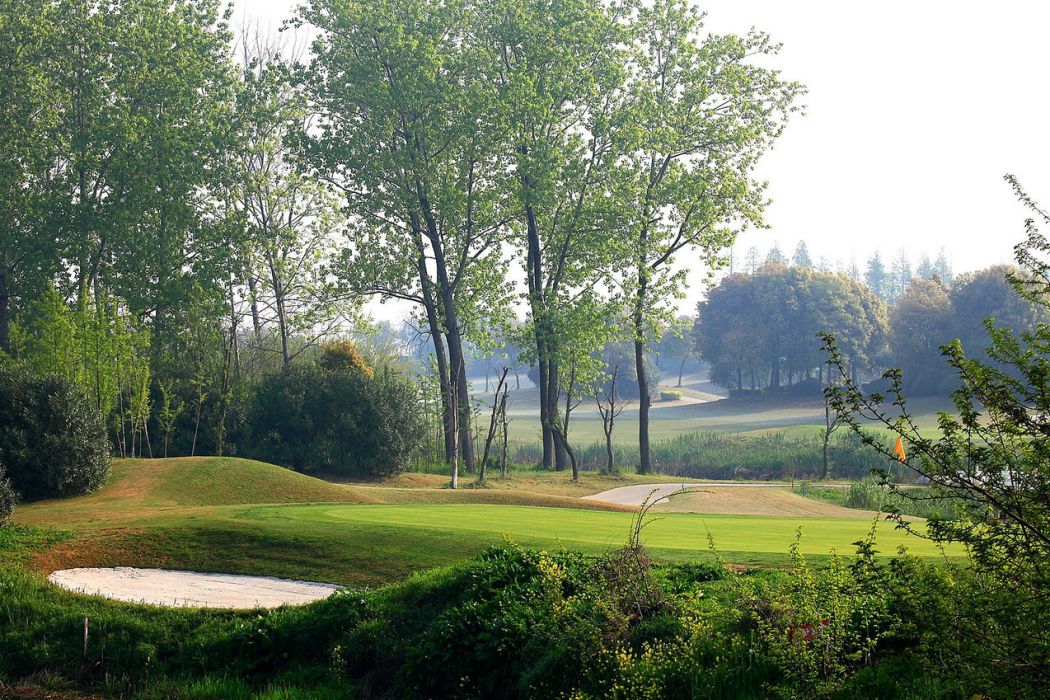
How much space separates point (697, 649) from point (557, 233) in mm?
32056

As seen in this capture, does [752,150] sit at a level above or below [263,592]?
above

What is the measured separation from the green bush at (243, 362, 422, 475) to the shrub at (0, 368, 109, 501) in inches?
430

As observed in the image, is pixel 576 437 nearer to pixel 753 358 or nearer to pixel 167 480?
pixel 753 358

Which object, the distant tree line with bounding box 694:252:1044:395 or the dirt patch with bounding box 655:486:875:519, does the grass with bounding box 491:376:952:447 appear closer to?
the distant tree line with bounding box 694:252:1044:395

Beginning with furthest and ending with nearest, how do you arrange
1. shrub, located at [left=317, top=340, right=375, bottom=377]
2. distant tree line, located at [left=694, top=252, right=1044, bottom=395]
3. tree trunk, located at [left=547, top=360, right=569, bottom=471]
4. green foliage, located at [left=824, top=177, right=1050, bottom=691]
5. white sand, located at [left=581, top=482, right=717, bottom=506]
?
distant tree line, located at [left=694, top=252, right=1044, bottom=395], tree trunk, located at [left=547, top=360, right=569, bottom=471], shrub, located at [left=317, top=340, right=375, bottom=377], white sand, located at [left=581, top=482, right=717, bottom=506], green foliage, located at [left=824, top=177, right=1050, bottom=691]

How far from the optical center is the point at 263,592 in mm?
12766

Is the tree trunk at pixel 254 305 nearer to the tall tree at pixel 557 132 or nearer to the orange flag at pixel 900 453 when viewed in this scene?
the tall tree at pixel 557 132

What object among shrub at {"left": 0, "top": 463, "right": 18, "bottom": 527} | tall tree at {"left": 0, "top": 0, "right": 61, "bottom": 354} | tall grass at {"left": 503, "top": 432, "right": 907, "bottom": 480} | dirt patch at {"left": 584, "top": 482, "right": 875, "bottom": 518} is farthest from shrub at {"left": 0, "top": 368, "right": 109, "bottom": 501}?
tall grass at {"left": 503, "top": 432, "right": 907, "bottom": 480}

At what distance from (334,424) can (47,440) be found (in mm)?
12641

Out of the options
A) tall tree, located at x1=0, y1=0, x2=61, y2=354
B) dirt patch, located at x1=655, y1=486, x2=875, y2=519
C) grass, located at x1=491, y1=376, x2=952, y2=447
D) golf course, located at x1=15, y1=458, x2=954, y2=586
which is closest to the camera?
golf course, located at x1=15, y1=458, x2=954, y2=586

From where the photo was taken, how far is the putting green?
42.1 ft

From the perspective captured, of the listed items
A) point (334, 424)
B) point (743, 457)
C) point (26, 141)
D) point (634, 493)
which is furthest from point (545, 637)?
point (743, 457)

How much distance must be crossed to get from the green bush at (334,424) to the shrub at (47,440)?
430 inches

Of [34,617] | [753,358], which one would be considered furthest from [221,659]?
[753,358]
